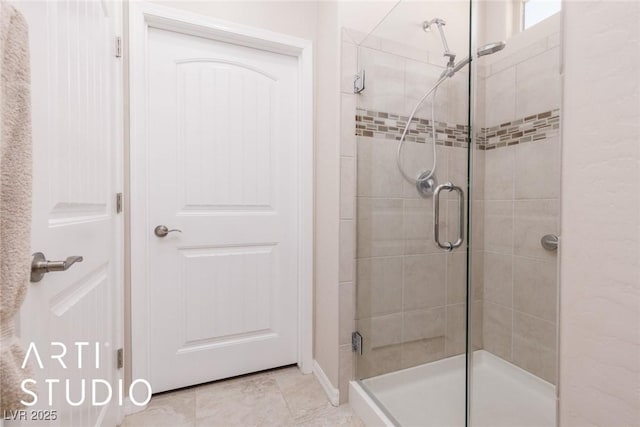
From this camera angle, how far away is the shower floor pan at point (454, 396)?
1209mm

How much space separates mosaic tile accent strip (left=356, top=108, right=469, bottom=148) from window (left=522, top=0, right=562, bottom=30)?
0.77m

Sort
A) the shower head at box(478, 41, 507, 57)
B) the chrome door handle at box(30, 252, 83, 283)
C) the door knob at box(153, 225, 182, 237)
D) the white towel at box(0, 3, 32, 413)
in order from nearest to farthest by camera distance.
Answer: the white towel at box(0, 3, 32, 413), the chrome door handle at box(30, 252, 83, 283), the shower head at box(478, 41, 507, 57), the door knob at box(153, 225, 182, 237)

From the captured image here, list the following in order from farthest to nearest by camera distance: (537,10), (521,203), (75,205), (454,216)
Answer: (521,203), (537,10), (454,216), (75,205)

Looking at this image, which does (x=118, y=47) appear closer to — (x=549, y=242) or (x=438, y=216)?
(x=438, y=216)

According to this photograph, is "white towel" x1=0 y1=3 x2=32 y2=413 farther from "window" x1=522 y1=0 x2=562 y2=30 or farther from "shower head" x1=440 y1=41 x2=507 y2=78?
"window" x1=522 y1=0 x2=562 y2=30

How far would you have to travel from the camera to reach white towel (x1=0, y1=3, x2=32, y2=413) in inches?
16.4

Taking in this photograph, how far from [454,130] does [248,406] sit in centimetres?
156

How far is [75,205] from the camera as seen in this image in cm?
87

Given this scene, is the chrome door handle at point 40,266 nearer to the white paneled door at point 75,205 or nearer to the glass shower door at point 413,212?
the white paneled door at point 75,205

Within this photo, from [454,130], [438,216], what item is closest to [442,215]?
[438,216]

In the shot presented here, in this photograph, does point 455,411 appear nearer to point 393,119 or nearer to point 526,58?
point 393,119

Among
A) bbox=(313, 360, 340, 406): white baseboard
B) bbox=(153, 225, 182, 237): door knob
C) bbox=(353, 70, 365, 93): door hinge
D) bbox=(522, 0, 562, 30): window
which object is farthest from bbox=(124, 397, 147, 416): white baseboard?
bbox=(522, 0, 562, 30): window

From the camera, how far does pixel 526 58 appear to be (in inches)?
57.9

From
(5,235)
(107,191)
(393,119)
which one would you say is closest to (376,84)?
(393,119)
